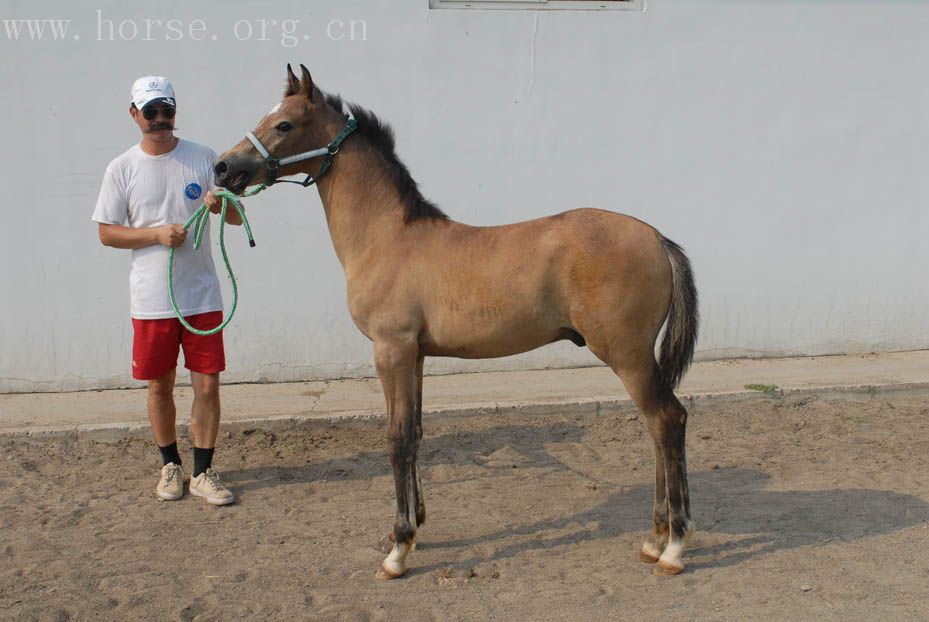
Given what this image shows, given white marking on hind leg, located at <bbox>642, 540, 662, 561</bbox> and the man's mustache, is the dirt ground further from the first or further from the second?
the man's mustache

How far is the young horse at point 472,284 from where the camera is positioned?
384 cm

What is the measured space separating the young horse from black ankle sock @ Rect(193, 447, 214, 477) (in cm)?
139

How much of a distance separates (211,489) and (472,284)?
194 cm

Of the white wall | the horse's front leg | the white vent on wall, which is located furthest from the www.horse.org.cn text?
the horse's front leg

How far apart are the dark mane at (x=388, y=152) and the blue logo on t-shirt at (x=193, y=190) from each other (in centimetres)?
97

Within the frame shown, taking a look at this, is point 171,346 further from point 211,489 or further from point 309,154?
point 309,154

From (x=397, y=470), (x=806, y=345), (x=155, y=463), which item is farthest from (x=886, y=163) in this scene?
(x=155, y=463)

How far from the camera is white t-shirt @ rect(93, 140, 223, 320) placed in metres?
4.62

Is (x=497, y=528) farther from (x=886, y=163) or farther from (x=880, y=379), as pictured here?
(x=886, y=163)

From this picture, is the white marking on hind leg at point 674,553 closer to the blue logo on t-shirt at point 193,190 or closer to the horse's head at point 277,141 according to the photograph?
the horse's head at point 277,141

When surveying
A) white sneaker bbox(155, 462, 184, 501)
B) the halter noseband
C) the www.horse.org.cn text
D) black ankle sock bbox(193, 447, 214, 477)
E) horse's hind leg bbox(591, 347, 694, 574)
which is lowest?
white sneaker bbox(155, 462, 184, 501)

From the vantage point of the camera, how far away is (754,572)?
12.9ft

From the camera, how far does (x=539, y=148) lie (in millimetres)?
6969

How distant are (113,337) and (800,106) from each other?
215 inches
